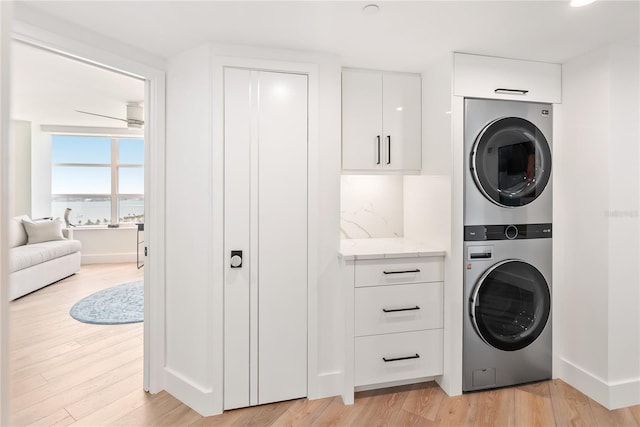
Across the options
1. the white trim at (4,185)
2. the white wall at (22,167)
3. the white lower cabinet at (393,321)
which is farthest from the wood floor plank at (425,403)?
the white wall at (22,167)

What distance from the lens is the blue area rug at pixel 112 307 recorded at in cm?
359

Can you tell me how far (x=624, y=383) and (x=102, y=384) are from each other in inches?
131

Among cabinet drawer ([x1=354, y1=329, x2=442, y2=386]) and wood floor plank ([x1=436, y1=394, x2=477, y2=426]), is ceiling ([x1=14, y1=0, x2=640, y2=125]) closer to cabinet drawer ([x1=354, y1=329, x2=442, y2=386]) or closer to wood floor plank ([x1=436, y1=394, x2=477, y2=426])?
cabinet drawer ([x1=354, y1=329, x2=442, y2=386])

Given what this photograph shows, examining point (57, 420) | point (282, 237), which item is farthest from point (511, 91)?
point (57, 420)

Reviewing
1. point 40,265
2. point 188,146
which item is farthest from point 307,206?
point 40,265

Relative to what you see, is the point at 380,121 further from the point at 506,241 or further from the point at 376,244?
the point at 506,241

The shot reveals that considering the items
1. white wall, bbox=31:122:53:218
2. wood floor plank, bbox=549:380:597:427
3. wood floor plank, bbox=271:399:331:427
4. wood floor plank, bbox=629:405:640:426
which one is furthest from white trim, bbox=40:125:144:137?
wood floor plank, bbox=629:405:640:426

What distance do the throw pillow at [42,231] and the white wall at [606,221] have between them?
6.05 m

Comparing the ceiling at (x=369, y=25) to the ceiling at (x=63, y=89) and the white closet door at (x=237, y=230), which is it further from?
the ceiling at (x=63, y=89)

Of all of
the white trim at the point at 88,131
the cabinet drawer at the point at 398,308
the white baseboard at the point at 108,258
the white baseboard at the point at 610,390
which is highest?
the white trim at the point at 88,131

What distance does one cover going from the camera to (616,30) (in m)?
1.98

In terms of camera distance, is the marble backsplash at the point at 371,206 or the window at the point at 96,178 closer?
the marble backsplash at the point at 371,206

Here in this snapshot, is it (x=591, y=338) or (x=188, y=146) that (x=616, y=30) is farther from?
(x=188, y=146)

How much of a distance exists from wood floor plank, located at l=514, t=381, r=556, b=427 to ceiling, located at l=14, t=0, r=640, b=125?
85.6 inches
